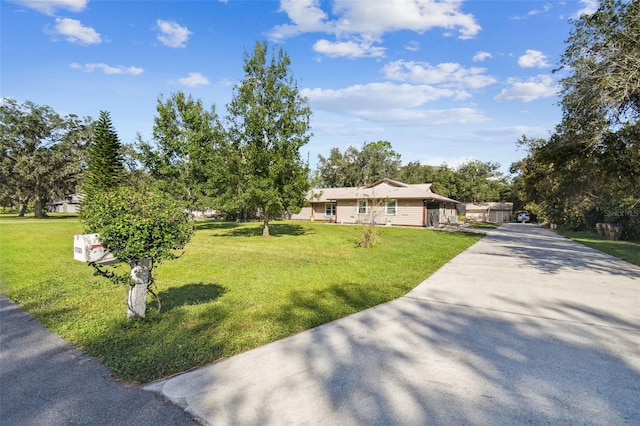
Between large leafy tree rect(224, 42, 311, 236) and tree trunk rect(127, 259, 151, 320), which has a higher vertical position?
large leafy tree rect(224, 42, 311, 236)

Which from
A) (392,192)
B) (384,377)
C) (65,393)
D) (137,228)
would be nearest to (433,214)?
(392,192)

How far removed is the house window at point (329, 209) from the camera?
31359mm

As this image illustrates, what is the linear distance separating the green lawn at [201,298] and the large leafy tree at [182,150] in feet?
26.3

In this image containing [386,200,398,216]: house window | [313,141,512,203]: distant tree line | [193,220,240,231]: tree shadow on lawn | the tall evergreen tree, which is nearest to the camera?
the tall evergreen tree

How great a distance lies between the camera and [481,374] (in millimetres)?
2799

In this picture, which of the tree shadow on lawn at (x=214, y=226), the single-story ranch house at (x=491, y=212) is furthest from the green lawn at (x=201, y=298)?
the single-story ranch house at (x=491, y=212)

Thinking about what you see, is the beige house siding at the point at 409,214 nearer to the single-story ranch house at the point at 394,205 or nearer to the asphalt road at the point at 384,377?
the single-story ranch house at the point at 394,205

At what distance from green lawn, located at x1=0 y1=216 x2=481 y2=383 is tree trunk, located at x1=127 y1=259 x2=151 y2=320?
6.0 inches

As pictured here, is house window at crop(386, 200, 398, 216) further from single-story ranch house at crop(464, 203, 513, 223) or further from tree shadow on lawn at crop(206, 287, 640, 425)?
single-story ranch house at crop(464, 203, 513, 223)

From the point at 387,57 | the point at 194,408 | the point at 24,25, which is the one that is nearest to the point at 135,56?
the point at 24,25

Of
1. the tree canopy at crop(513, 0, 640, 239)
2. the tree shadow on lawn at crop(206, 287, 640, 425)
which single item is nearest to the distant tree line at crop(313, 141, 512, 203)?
the tree canopy at crop(513, 0, 640, 239)

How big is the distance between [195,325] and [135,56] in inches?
454

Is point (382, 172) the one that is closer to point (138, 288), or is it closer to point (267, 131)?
point (267, 131)

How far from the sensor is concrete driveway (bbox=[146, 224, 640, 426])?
2250 mm
